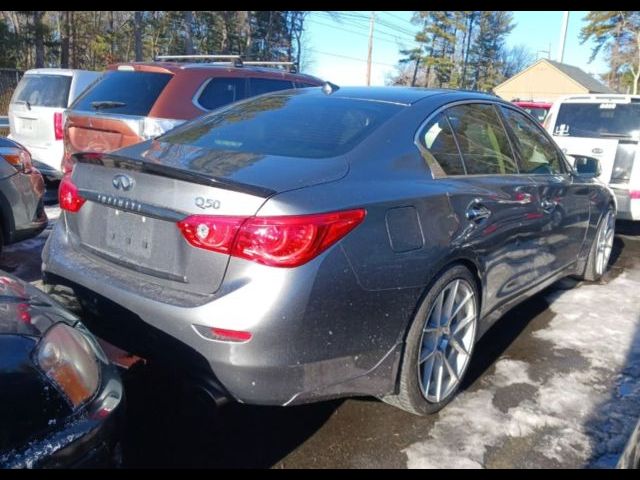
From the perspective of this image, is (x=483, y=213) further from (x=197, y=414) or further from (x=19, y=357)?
(x=19, y=357)

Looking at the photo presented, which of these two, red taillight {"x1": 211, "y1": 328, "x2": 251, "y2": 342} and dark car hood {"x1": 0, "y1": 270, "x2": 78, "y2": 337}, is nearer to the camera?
dark car hood {"x1": 0, "y1": 270, "x2": 78, "y2": 337}


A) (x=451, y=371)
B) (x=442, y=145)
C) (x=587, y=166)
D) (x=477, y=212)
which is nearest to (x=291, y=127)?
(x=442, y=145)

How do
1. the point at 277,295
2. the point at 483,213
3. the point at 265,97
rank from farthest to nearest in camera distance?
the point at 265,97
the point at 483,213
the point at 277,295

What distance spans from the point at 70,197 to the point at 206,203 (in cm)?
94

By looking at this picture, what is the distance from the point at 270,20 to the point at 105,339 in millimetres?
47920

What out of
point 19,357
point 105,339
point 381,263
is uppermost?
point 381,263

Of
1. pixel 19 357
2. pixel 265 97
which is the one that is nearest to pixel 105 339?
pixel 19 357

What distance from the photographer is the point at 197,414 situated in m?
2.54

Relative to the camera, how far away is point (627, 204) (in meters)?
6.79

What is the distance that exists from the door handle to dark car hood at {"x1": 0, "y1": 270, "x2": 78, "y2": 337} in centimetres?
188

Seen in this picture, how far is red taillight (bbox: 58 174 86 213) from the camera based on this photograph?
8.59 feet

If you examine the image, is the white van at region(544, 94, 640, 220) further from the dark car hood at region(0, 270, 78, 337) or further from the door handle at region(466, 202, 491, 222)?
the dark car hood at region(0, 270, 78, 337)

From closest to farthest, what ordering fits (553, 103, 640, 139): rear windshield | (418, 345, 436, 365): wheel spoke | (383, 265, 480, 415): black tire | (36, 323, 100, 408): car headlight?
(36, 323, 100, 408): car headlight, (383, 265, 480, 415): black tire, (418, 345, 436, 365): wheel spoke, (553, 103, 640, 139): rear windshield

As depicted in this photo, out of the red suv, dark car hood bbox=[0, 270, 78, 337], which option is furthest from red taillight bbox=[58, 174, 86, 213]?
the red suv
